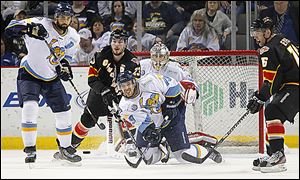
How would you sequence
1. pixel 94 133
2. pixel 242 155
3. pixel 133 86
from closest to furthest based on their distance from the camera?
1. pixel 133 86
2. pixel 242 155
3. pixel 94 133

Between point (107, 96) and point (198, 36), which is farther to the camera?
point (198, 36)

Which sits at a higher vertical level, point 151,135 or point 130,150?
point 151,135

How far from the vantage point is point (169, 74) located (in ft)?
21.6

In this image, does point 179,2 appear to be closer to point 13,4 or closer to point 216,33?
point 216,33

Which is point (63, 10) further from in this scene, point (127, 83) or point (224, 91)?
point (224, 91)

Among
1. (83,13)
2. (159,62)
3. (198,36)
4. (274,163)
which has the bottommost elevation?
(274,163)

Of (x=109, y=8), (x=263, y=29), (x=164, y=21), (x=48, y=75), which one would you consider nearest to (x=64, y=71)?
(x=48, y=75)

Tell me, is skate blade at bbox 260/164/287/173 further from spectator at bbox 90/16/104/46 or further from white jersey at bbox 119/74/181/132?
spectator at bbox 90/16/104/46

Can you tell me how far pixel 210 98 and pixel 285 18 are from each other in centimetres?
119

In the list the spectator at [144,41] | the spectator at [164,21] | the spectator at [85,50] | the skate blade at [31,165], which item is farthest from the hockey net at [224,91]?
the skate blade at [31,165]

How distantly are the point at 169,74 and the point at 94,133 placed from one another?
1563 millimetres

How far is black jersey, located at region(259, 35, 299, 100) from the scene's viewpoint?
5699 millimetres

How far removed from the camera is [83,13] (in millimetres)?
8773

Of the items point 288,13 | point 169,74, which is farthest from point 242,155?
point 288,13
